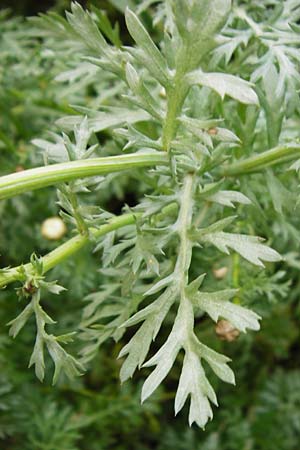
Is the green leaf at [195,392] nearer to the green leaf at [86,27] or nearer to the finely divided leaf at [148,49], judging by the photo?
the finely divided leaf at [148,49]

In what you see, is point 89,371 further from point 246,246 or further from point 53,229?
point 246,246

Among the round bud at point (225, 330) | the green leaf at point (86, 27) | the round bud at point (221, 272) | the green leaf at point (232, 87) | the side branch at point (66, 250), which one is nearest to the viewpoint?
the green leaf at point (232, 87)

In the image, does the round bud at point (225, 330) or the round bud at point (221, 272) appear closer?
the round bud at point (225, 330)

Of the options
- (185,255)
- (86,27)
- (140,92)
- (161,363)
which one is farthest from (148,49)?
(161,363)

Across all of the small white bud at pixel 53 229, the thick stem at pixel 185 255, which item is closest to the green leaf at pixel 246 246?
the thick stem at pixel 185 255

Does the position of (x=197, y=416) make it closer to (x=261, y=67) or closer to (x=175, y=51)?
(x=175, y=51)

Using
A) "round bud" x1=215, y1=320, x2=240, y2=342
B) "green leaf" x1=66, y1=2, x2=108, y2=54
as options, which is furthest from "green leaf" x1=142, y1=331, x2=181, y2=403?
"green leaf" x1=66, y1=2, x2=108, y2=54
